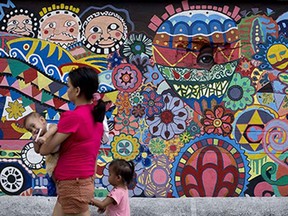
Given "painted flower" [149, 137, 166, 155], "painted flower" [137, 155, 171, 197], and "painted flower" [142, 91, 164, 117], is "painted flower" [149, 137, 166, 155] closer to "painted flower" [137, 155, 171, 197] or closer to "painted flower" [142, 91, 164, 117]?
"painted flower" [137, 155, 171, 197]

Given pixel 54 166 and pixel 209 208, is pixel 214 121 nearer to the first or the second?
pixel 209 208

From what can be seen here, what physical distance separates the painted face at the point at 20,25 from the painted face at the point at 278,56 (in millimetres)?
2523

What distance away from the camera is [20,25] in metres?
6.72

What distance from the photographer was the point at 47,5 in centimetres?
675

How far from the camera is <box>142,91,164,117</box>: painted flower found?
6773 millimetres

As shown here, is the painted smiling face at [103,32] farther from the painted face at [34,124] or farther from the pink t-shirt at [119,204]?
the painted face at [34,124]

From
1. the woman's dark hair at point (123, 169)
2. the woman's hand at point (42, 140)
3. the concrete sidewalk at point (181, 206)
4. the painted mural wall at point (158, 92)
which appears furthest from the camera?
the painted mural wall at point (158, 92)

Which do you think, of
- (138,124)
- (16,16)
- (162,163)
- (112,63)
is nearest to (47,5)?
Result: (16,16)

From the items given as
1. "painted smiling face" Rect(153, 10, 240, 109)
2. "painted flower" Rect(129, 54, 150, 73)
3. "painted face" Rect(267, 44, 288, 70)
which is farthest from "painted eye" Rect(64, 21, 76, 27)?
"painted face" Rect(267, 44, 288, 70)

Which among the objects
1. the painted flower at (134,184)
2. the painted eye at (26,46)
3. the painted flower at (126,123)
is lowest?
the painted flower at (134,184)

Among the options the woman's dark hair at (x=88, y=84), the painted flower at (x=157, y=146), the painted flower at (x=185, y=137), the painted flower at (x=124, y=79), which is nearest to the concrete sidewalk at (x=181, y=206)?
the painted flower at (x=157, y=146)

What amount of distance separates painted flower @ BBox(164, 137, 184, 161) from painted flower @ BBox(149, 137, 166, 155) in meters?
0.04

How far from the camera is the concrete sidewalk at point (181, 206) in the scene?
21.4 feet

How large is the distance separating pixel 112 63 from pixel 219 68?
3.70ft
